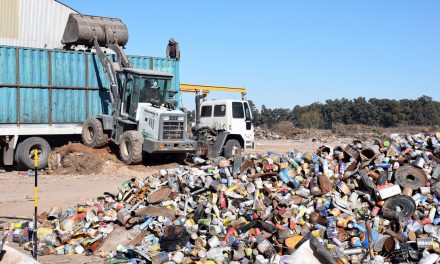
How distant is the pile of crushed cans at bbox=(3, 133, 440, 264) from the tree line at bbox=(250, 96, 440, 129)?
47991 mm

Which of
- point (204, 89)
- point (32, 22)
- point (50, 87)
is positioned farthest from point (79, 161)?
point (32, 22)

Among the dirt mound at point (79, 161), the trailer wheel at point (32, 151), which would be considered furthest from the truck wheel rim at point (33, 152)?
the dirt mound at point (79, 161)

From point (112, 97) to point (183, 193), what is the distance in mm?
9137

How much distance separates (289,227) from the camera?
27.7 feet

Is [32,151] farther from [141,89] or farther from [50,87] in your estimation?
[141,89]

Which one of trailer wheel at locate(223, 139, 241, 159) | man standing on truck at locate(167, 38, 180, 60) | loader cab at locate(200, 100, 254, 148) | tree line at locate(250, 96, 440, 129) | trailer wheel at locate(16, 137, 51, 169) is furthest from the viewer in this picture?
tree line at locate(250, 96, 440, 129)

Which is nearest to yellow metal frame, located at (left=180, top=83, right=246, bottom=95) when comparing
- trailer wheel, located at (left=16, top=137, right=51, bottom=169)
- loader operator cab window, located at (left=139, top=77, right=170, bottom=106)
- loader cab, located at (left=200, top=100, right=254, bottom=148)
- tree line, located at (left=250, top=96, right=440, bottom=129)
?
loader cab, located at (left=200, top=100, right=254, bottom=148)

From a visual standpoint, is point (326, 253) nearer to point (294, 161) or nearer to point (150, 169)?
point (294, 161)

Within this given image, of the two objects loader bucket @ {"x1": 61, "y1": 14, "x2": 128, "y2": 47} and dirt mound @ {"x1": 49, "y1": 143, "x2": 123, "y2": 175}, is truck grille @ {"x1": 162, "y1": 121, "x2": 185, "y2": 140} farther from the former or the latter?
loader bucket @ {"x1": 61, "y1": 14, "x2": 128, "y2": 47}

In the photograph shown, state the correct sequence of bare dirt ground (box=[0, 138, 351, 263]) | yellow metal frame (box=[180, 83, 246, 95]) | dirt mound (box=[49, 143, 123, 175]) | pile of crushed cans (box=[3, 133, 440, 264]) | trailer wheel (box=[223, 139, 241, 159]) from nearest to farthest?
pile of crushed cans (box=[3, 133, 440, 264]) < bare dirt ground (box=[0, 138, 351, 263]) < dirt mound (box=[49, 143, 123, 175]) < trailer wheel (box=[223, 139, 241, 159]) < yellow metal frame (box=[180, 83, 246, 95])

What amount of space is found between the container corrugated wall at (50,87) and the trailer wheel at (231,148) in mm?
4187

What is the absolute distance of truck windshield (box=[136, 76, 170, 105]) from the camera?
1731cm

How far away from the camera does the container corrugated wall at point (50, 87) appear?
17066 millimetres

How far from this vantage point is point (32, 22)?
79.8ft
